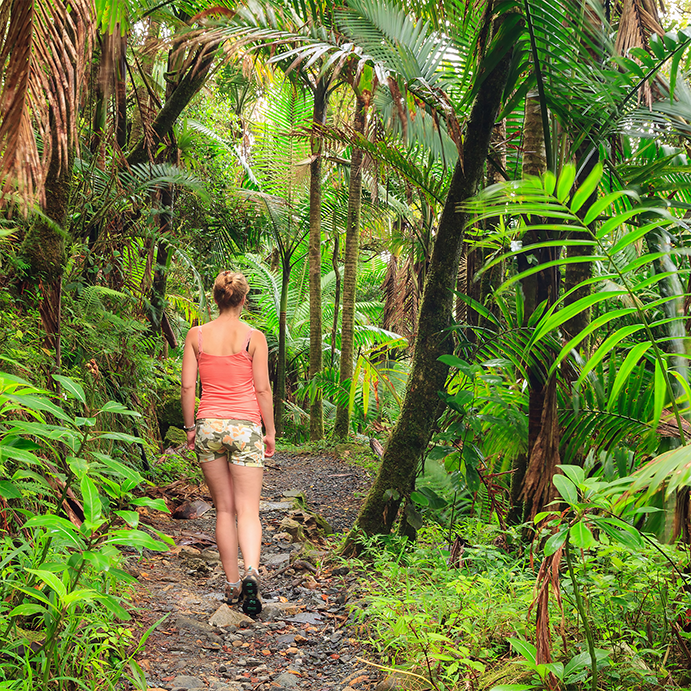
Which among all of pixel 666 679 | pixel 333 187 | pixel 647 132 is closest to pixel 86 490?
pixel 666 679

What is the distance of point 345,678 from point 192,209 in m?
7.03

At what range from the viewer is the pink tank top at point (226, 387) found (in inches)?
133

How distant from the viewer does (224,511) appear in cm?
339

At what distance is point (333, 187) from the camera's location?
39.5 feet

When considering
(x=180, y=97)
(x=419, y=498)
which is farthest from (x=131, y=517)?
(x=180, y=97)

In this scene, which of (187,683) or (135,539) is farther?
(187,683)

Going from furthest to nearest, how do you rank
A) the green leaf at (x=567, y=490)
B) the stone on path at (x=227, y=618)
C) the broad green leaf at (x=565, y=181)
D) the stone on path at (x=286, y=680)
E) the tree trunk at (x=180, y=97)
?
1. the tree trunk at (x=180, y=97)
2. the stone on path at (x=227, y=618)
3. the stone on path at (x=286, y=680)
4. the broad green leaf at (x=565, y=181)
5. the green leaf at (x=567, y=490)

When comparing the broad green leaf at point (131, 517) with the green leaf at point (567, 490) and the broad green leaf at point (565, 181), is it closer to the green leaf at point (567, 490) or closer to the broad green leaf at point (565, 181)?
the green leaf at point (567, 490)

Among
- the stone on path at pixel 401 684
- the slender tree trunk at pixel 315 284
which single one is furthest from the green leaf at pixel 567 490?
the slender tree trunk at pixel 315 284

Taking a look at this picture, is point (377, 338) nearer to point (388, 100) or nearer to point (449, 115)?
point (388, 100)

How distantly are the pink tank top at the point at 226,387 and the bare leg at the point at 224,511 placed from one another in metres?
0.28

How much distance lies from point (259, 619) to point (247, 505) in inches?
24.4

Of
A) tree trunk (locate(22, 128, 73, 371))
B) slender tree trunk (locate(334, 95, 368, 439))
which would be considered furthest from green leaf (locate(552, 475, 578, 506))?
slender tree trunk (locate(334, 95, 368, 439))

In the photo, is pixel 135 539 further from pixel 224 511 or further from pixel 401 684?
pixel 224 511
